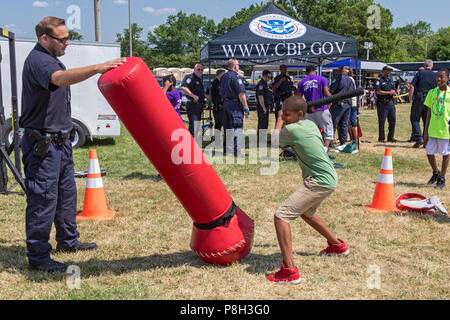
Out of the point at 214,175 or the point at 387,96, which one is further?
the point at 387,96

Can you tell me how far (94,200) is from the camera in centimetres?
534

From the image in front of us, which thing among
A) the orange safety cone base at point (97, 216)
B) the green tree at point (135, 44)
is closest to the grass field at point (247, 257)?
the orange safety cone base at point (97, 216)

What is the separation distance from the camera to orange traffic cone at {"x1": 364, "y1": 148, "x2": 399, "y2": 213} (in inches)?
218

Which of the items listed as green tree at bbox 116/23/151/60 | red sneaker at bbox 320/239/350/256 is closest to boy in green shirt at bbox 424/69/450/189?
red sneaker at bbox 320/239/350/256

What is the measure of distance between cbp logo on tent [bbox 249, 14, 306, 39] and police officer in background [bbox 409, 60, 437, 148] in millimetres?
3378

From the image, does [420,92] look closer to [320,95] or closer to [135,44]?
[320,95]

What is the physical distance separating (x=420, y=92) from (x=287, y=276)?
9468 millimetres

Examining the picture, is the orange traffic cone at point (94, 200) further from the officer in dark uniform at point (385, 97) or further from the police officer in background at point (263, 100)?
the officer in dark uniform at point (385, 97)

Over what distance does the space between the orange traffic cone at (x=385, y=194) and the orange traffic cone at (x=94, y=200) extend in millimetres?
3500

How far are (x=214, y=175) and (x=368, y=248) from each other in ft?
6.11
